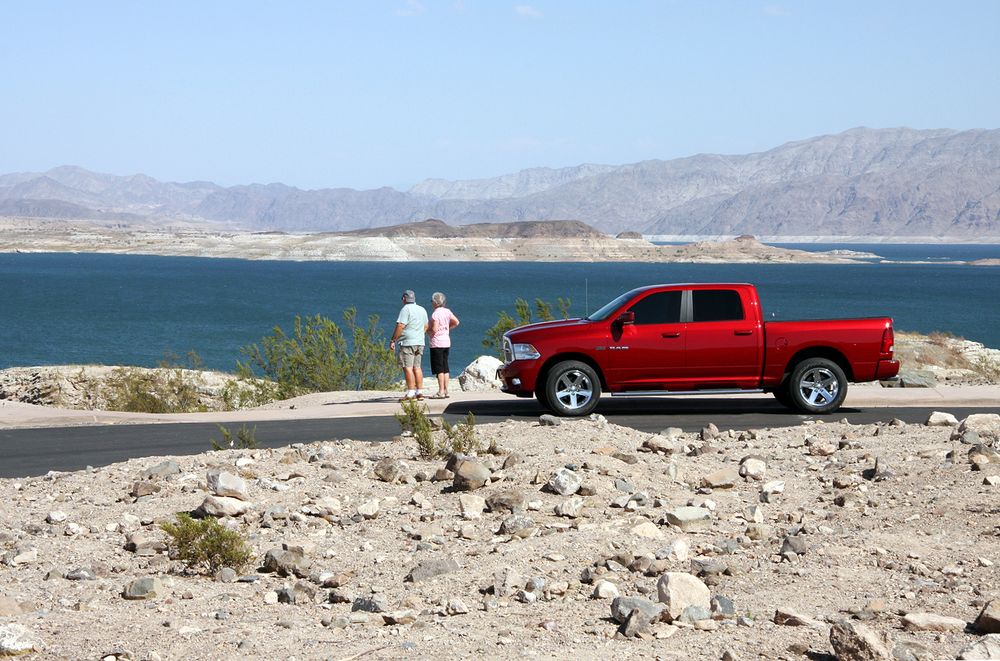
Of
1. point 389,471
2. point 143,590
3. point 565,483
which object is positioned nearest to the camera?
point 143,590

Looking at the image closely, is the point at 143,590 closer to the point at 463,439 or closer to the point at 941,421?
the point at 463,439

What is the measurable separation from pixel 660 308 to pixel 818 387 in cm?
251

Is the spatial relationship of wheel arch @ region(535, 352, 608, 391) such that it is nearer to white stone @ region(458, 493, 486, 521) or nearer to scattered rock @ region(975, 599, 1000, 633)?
white stone @ region(458, 493, 486, 521)

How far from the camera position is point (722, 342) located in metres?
17.3

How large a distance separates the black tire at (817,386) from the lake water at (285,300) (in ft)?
26.2

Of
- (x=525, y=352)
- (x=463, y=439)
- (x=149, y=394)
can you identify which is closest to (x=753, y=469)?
(x=463, y=439)

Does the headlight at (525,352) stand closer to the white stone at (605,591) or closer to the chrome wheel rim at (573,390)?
the chrome wheel rim at (573,390)

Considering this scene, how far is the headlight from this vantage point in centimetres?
1733

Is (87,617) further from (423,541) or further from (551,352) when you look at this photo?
(551,352)

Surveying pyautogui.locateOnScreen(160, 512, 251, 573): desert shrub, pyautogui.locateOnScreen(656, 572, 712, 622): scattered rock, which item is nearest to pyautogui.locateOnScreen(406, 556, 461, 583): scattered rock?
pyautogui.locateOnScreen(160, 512, 251, 573): desert shrub

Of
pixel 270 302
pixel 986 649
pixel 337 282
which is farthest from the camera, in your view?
pixel 337 282

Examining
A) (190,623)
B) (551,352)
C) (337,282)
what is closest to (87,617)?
(190,623)

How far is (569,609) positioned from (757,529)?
227 centimetres

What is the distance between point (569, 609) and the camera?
279 inches
